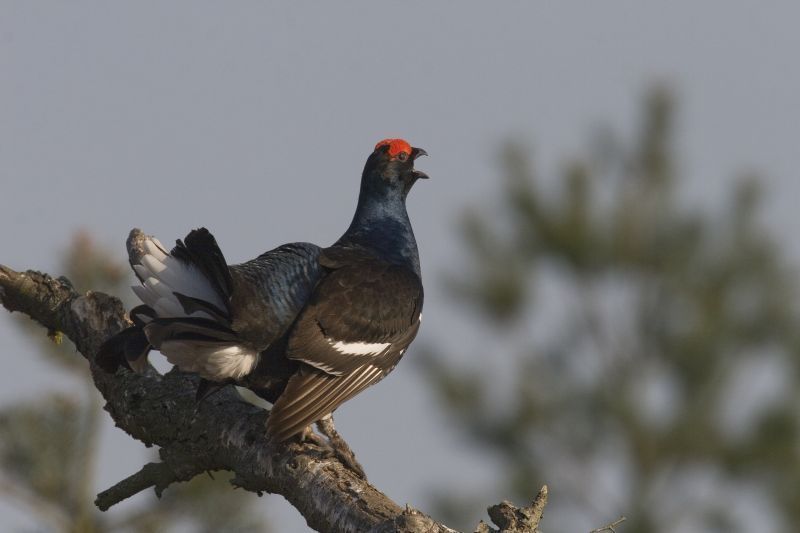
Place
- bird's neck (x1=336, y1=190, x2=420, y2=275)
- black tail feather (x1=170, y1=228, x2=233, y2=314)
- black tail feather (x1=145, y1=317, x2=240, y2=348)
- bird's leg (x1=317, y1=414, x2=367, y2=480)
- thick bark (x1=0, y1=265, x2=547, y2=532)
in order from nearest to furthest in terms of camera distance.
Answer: thick bark (x1=0, y1=265, x2=547, y2=532) < bird's leg (x1=317, y1=414, x2=367, y2=480) < black tail feather (x1=145, y1=317, x2=240, y2=348) < black tail feather (x1=170, y1=228, x2=233, y2=314) < bird's neck (x1=336, y1=190, x2=420, y2=275)

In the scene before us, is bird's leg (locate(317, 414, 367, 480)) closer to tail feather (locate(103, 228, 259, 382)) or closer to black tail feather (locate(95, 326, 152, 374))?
tail feather (locate(103, 228, 259, 382))

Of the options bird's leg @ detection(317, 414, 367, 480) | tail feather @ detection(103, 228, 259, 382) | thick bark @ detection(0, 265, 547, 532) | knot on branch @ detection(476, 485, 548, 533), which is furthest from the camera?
tail feather @ detection(103, 228, 259, 382)

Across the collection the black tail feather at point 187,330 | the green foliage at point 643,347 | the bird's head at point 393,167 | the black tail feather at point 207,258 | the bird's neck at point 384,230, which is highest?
the green foliage at point 643,347

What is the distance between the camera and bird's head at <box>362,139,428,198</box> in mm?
6340

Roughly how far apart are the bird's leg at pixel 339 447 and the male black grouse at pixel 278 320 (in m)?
0.05

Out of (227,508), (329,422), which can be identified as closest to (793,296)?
(227,508)

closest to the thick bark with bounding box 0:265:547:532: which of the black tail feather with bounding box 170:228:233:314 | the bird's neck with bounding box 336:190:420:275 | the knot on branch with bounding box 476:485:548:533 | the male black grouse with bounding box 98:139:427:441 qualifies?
the knot on branch with bounding box 476:485:548:533

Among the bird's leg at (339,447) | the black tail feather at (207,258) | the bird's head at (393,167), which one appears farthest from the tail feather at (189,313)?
the bird's head at (393,167)

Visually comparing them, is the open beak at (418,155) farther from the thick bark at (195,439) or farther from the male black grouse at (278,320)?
the thick bark at (195,439)

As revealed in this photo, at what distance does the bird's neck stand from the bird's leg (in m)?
1.24

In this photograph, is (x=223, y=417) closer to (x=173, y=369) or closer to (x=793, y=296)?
(x=173, y=369)

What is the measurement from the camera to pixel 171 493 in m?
7.65

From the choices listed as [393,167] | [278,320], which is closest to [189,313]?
[278,320]

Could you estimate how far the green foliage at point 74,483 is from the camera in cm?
759
